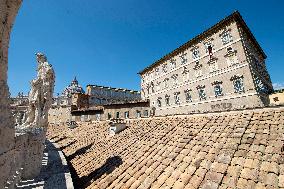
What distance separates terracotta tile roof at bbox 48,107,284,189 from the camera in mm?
4387

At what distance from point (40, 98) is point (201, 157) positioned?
24.4 feet

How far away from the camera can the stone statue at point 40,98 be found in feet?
27.7

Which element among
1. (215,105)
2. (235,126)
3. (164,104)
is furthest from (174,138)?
(164,104)

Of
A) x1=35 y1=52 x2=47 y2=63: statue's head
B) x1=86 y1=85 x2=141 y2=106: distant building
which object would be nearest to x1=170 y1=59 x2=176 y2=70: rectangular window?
x1=35 y1=52 x2=47 y2=63: statue's head

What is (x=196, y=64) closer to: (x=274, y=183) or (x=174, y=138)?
(x=174, y=138)

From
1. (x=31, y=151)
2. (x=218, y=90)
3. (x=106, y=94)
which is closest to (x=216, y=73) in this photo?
(x=218, y=90)

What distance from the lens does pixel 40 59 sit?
383 inches

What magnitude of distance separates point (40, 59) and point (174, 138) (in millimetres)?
7918

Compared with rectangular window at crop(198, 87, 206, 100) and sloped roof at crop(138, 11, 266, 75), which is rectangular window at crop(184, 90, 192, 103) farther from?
sloped roof at crop(138, 11, 266, 75)

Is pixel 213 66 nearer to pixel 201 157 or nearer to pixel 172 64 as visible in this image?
pixel 172 64

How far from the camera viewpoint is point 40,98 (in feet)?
28.3

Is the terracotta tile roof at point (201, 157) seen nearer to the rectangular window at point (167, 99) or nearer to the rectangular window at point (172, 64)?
the rectangular window at point (167, 99)

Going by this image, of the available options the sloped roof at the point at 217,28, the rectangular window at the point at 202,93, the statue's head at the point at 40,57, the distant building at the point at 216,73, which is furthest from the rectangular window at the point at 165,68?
the statue's head at the point at 40,57

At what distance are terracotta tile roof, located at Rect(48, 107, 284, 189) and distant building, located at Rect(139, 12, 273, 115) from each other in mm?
13295
